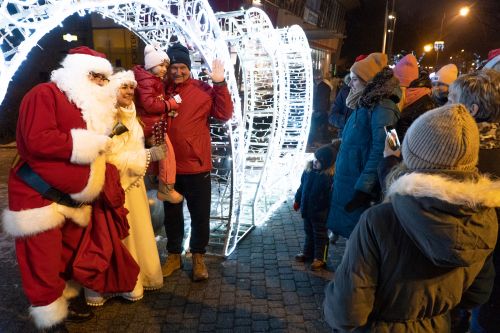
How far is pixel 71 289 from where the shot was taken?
2.90 meters

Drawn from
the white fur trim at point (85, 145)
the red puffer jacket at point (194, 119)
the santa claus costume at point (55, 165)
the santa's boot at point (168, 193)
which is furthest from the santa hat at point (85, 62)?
the santa's boot at point (168, 193)

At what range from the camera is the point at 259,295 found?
3.44 meters

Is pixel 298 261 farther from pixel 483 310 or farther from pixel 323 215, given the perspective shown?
pixel 483 310

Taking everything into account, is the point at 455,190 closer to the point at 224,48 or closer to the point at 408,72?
the point at 224,48

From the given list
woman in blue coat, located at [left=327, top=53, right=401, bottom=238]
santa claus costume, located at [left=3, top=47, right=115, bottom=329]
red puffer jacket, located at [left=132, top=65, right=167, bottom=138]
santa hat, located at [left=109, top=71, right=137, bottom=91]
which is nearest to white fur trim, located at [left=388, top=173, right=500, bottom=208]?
woman in blue coat, located at [left=327, top=53, right=401, bottom=238]

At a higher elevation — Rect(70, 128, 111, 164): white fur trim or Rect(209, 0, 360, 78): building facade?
Rect(209, 0, 360, 78): building facade

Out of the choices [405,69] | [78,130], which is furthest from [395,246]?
[405,69]

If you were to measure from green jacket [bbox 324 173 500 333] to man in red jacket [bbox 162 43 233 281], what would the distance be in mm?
2018

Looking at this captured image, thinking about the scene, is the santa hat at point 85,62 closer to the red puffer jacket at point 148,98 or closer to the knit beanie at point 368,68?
the red puffer jacket at point 148,98

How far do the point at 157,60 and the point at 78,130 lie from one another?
1.02 meters

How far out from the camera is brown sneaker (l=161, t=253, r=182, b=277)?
372cm

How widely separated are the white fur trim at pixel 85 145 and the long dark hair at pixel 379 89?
194 cm

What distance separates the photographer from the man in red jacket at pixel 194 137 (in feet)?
10.9

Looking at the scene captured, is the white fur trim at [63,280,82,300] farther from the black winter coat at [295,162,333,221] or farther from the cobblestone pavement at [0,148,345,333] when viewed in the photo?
the black winter coat at [295,162,333,221]
